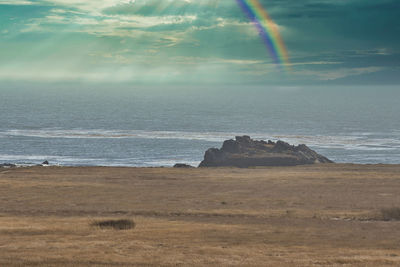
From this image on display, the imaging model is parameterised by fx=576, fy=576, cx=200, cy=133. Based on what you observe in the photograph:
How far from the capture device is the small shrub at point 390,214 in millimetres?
47375

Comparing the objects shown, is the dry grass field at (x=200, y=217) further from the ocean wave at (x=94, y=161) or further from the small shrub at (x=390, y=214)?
the ocean wave at (x=94, y=161)

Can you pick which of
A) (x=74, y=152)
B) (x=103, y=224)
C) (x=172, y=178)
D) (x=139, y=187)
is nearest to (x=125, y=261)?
(x=103, y=224)

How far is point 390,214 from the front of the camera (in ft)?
159

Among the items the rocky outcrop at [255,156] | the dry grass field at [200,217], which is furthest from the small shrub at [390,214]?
the rocky outcrop at [255,156]

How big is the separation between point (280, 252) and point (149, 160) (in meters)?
89.3

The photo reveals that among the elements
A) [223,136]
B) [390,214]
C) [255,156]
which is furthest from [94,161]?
[390,214]

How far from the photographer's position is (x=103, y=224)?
4225cm

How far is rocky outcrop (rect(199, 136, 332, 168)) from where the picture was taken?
101750 millimetres

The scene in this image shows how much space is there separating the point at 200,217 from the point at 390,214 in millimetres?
15949

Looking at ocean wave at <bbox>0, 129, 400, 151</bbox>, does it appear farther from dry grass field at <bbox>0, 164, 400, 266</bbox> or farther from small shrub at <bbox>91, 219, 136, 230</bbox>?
small shrub at <bbox>91, 219, 136, 230</bbox>

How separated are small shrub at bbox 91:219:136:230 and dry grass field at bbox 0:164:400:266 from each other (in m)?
0.54

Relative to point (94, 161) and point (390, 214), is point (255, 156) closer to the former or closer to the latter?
point (94, 161)

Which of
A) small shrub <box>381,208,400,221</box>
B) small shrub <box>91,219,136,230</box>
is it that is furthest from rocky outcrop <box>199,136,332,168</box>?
small shrub <box>91,219,136,230</box>

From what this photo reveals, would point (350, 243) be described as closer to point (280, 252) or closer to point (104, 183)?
point (280, 252)
